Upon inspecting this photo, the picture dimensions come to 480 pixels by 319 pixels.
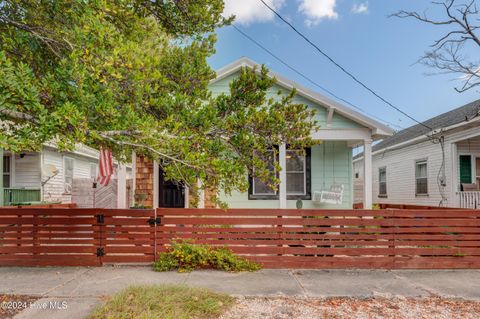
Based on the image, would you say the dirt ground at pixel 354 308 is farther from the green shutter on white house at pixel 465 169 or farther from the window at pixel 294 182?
the green shutter on white house at pixel 465 169

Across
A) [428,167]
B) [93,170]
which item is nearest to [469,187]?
[428,167]

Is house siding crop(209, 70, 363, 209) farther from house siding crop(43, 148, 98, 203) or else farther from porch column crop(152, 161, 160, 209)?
house siding crop(43, 148, 98, 203)

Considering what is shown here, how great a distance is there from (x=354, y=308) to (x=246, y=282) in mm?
1653

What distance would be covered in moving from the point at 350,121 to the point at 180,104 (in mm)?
6057

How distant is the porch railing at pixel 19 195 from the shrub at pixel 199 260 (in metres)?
7.41

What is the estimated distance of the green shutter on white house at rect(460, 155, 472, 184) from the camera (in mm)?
11484

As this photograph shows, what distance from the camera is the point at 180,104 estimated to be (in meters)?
4.35

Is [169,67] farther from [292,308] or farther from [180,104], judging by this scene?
[292,308]

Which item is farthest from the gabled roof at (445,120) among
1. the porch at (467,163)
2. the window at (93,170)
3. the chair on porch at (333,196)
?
the window at (93,170)

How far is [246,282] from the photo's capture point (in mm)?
5082

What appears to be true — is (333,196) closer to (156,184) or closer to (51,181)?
(156,184)

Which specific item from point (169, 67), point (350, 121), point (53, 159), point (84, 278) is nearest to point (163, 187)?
point (84, 278)

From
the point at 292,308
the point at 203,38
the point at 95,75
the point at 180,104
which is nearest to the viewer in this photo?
the point at 95,75

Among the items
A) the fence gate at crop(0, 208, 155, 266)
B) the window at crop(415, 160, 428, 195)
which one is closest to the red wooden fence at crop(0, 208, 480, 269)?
the fence gate at crop(0, 208, 155, 266)
